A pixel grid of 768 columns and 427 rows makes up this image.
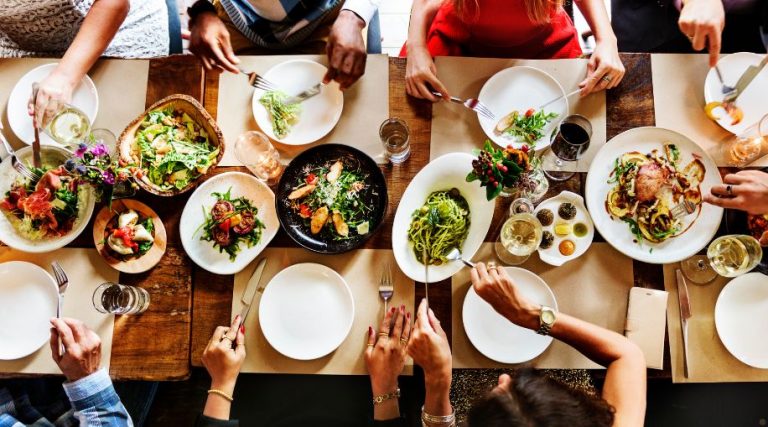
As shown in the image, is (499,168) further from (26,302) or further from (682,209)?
(26,302)

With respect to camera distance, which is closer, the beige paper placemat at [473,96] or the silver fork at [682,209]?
the silver fork at [682,209]

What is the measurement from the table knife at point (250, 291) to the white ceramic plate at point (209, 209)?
0.05 metres

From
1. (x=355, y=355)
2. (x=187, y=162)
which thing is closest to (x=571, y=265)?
(x=355, y=355)

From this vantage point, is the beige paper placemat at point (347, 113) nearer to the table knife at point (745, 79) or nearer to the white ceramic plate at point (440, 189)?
the white ceramic plate at point (440, 189)

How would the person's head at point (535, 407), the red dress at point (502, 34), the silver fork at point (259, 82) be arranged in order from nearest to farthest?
the person's head at point (535, 407), the silver fork at point (259, 82), the red dress at point (502, 34)

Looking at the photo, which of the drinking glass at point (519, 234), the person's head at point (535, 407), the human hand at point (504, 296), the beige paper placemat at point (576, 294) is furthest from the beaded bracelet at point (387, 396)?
the drinking glass at point (519, 234)

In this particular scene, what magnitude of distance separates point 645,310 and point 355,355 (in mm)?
1015

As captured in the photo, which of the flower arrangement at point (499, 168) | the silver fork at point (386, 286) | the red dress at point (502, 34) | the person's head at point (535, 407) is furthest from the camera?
the red dress at point (502, 34)

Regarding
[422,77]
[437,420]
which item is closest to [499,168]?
[422,77]

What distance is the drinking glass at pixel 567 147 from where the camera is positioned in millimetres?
1624

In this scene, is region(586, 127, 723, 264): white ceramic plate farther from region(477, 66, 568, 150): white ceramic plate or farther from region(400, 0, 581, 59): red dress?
region(400, 0, 581, 59): red dress

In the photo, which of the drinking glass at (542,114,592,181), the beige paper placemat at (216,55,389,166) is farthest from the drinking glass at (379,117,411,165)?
the drinking glass at (542,114,592,181)

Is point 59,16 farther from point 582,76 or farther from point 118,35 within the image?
point 582,76

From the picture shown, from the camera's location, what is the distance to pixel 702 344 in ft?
5.33
